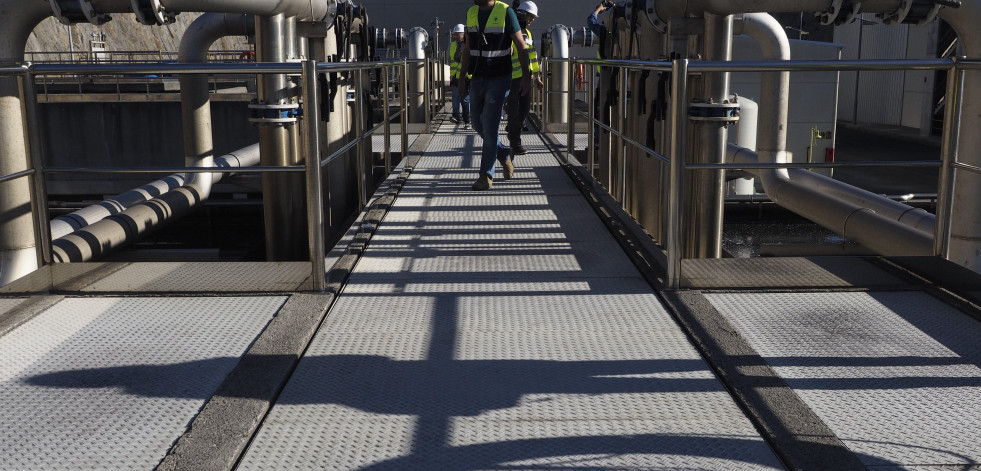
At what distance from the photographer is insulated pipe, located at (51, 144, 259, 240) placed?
23.7 feet

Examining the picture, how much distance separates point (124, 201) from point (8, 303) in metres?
4.77

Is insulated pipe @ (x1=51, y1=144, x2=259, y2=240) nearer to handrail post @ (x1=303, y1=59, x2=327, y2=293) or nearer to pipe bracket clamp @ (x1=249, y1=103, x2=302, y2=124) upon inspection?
pipe bracket clamp @ (x1=249, y1=103, x2=302, y2=124)

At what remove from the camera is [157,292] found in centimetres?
419

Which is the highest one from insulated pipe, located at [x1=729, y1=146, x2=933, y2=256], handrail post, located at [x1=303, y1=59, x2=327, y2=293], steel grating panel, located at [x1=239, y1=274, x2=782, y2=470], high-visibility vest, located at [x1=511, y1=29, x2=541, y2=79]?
high-visibility vest, located at [x1=511, y1=29, x2=541, y2=79]

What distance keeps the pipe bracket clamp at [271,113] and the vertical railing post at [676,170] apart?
4.02m

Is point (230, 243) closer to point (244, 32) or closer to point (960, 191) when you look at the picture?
point (244, 32)

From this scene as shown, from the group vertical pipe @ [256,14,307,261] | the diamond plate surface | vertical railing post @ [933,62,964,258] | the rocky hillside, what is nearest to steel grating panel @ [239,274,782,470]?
the diamond plate surface

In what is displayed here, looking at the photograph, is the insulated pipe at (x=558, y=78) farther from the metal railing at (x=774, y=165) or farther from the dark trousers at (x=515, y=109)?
the metal railing at (x=774, y=165)

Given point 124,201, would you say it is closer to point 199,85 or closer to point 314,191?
point 199,85

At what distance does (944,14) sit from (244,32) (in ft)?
21.3

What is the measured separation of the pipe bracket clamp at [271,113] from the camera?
7.29 metres

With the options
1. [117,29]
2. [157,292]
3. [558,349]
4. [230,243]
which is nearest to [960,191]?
[558,349]

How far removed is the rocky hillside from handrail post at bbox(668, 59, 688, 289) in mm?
31808

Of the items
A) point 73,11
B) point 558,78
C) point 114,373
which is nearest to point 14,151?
point 73,11
